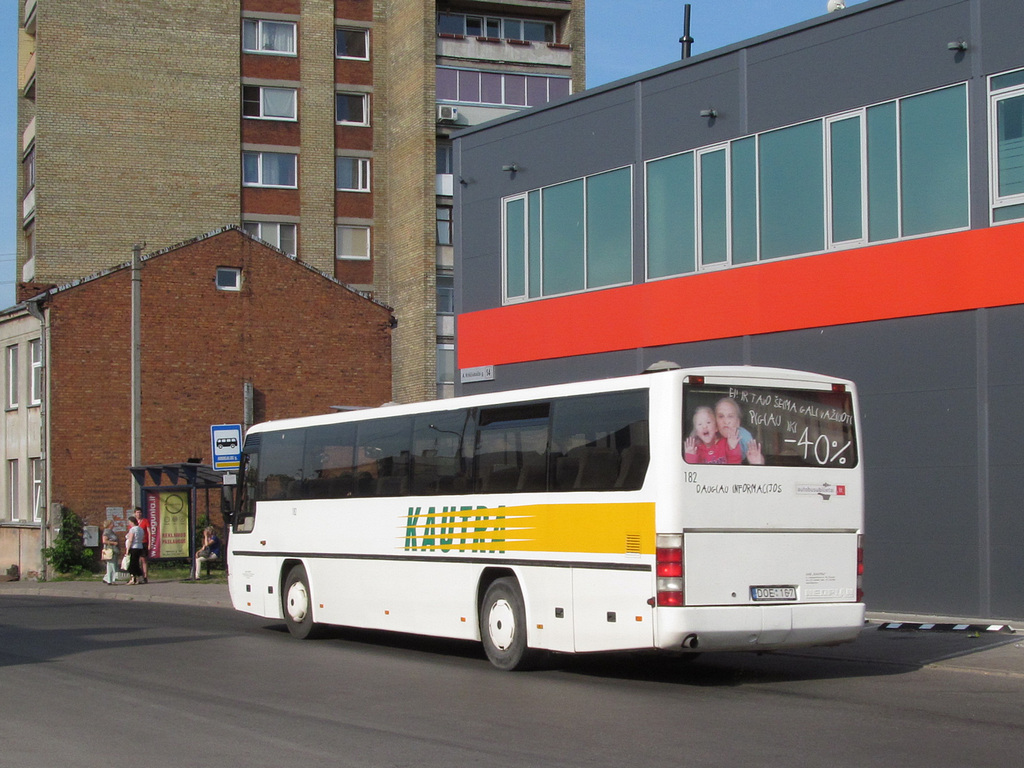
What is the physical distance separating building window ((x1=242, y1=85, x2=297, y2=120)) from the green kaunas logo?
127 ft

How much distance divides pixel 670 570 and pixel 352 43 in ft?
144

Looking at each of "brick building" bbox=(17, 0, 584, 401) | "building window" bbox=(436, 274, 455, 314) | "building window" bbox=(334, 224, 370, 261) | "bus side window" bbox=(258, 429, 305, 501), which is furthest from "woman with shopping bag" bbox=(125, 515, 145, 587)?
"building window" bbox=(334, 224, 370, 261)

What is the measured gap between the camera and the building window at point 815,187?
1703cm

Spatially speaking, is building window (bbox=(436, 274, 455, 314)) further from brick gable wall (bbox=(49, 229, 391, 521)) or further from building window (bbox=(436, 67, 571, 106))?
building window (bbox=(436, 67, 571, 106))

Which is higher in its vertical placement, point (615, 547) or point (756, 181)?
point (756, 181)

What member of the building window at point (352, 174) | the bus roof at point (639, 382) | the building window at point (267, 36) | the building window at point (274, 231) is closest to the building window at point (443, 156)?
the building window at point (352, 174)

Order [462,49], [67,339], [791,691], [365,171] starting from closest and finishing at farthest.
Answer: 1. [791,691]
2. [67,339]
3. [462,49]
4. [365,171]

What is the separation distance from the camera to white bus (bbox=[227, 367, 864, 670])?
1120cm

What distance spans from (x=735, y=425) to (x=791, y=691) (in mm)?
2324

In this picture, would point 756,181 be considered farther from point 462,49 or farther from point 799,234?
point 462,49

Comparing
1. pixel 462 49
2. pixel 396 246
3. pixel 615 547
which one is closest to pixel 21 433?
pixel 396 246

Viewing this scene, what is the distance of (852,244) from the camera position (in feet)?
59.5

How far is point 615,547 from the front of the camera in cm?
1154

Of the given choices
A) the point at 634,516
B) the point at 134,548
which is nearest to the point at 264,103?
the point at 134,548
